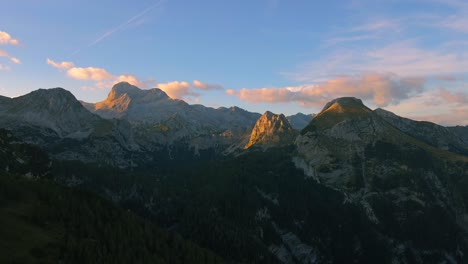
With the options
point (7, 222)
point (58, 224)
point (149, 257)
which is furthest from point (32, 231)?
point (149, 257)

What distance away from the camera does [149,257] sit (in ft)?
558

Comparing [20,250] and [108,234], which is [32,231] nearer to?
[20,250]

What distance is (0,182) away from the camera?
152m

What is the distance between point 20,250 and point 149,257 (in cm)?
→ 5970

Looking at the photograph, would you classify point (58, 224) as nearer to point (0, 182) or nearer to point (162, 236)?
point (0, 182)

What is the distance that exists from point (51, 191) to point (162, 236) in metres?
55.6

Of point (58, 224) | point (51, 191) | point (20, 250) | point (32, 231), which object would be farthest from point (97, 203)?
point (20, 250)

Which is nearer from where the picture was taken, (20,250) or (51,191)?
(20,250)

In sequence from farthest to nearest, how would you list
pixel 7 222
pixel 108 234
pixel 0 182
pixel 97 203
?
pixel 97 203 < pixel 108 234 < pixel 0 182 < pixel 7 222

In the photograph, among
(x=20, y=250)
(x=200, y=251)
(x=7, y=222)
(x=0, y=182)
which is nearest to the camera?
(x=20, y=250)

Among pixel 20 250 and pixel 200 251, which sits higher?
pixel 20 250

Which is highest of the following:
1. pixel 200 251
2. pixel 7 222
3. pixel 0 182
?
pixel 0 182

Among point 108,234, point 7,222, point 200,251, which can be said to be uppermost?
point 7,222

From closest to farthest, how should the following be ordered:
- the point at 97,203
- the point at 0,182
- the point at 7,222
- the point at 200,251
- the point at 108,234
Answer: the point at 7,222, the point at 0,182, the point at 108,234, the point at 97,203, the point at 200,251
